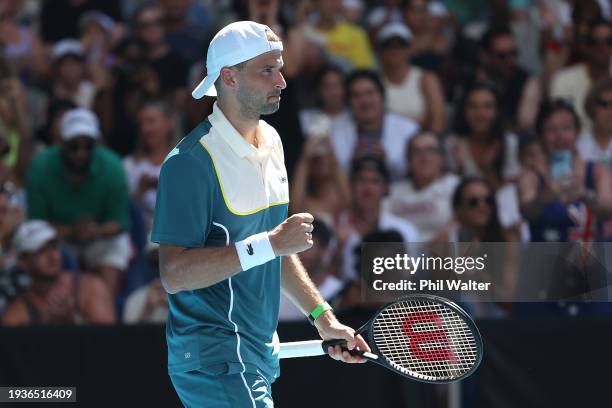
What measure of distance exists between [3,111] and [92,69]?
0.85 meters

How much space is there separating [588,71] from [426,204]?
63.6 inches

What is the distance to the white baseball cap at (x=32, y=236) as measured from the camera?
24.1ft

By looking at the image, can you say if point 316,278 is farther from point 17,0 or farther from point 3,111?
point 17,0

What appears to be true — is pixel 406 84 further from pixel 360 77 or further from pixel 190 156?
pixel 190 156

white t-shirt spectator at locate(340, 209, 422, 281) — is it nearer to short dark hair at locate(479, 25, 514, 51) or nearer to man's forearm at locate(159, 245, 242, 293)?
short dark hair at locate(479, 25, 514, 51)

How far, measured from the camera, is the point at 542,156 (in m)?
7.91

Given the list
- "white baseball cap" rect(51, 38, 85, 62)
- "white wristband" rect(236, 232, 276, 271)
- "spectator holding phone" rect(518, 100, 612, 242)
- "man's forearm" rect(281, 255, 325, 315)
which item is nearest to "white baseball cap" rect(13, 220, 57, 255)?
"white baseball cap" rect(51, 38, 85, 62)

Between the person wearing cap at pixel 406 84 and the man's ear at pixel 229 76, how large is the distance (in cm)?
456

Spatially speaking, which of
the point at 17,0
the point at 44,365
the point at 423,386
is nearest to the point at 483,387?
the point at 423,386

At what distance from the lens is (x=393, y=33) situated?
340 inches

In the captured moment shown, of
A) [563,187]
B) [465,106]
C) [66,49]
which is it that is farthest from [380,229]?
[66,49]

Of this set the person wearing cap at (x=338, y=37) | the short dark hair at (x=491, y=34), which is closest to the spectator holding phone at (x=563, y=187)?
the short dark hair at (x=491, y=34)

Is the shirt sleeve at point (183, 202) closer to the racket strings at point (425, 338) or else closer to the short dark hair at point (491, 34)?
the racket strings at point (425, 338)

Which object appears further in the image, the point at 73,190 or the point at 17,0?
the point at 17,0
